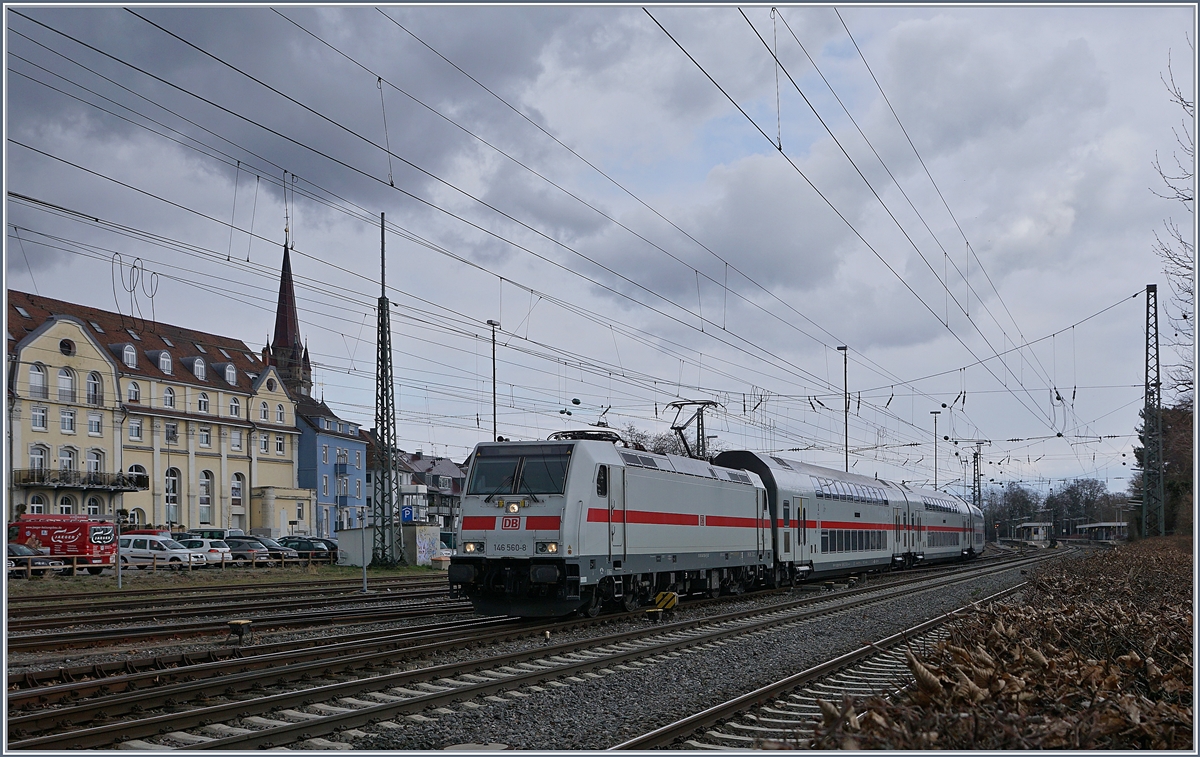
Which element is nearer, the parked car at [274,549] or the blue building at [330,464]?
the parked car at [274,549]

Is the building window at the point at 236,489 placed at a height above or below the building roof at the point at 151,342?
below

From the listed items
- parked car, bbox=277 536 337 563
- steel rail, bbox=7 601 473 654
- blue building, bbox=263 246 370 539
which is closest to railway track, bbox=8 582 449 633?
steel rail, bbox=7 601 473 654

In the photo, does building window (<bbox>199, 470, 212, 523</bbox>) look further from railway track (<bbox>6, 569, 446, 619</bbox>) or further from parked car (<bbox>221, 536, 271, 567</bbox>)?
railway track (<bbox>6, 569, 446, 619</bbox>)

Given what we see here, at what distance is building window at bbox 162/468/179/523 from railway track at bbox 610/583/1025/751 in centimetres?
5548

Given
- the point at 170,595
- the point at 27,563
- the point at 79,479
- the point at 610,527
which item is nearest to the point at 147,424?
the point at 79,479

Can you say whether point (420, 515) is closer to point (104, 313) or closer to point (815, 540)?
point (104, 313)

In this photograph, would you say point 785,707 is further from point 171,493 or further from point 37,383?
point 171,493

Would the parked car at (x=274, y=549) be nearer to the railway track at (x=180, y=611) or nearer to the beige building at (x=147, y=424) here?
the beige building at (x=147, y=424)

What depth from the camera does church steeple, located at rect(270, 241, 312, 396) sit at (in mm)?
94438

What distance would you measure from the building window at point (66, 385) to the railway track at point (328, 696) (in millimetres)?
47081

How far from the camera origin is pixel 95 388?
57000 mm

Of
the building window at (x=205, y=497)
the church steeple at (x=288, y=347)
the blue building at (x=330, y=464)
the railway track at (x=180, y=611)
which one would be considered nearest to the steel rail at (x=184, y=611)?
the railway track at (x=180, y=611)

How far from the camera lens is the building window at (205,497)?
6472 cm

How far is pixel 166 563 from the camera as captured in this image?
41094 mm
